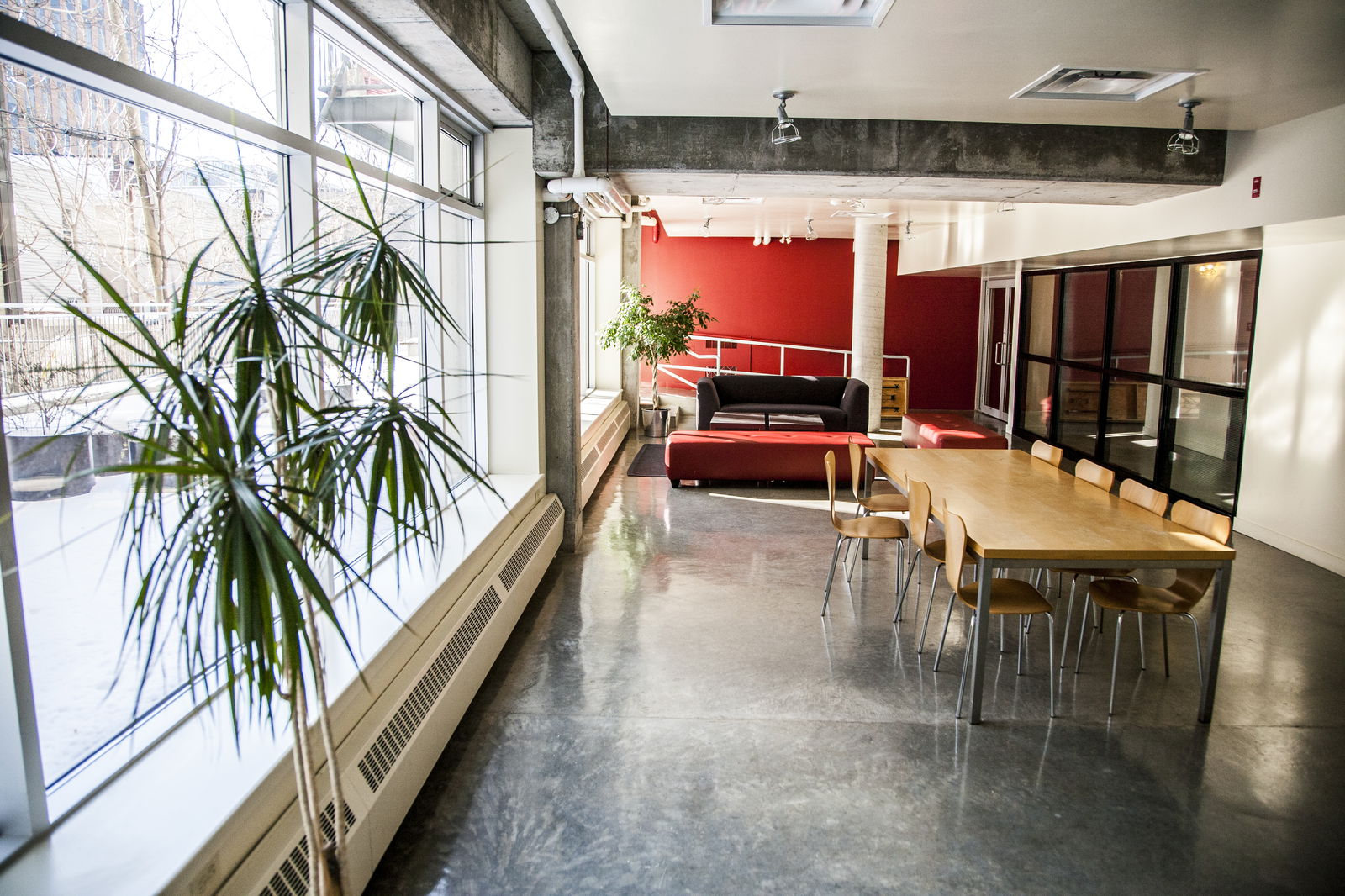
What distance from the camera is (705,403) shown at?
10805 millimetres

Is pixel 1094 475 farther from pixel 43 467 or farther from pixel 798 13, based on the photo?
pixel 43 467

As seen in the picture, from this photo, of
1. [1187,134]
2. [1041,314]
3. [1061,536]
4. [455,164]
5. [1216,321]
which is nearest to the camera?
[1061,536]

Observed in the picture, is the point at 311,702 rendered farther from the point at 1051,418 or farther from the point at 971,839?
the point at 1051,418

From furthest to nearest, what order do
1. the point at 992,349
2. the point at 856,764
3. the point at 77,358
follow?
the point at 992,349 → the point at 856,764 → the point at 77,358

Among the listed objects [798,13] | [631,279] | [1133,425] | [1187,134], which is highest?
[798,13]

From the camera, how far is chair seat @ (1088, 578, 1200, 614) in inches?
164

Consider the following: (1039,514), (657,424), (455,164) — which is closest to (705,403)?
(657,424)

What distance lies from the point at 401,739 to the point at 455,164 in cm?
380

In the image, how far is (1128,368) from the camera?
31.4 feet

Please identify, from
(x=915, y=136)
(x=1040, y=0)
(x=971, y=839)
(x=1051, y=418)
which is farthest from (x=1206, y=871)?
(x=1051, y=418)

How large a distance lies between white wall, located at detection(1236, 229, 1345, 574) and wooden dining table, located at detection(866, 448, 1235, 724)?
92.5 inches

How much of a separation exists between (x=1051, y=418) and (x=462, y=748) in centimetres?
972

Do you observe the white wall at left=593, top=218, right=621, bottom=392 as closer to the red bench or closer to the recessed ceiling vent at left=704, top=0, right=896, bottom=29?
the red bench

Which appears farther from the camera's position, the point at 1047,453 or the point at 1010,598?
the point at 1047,453
